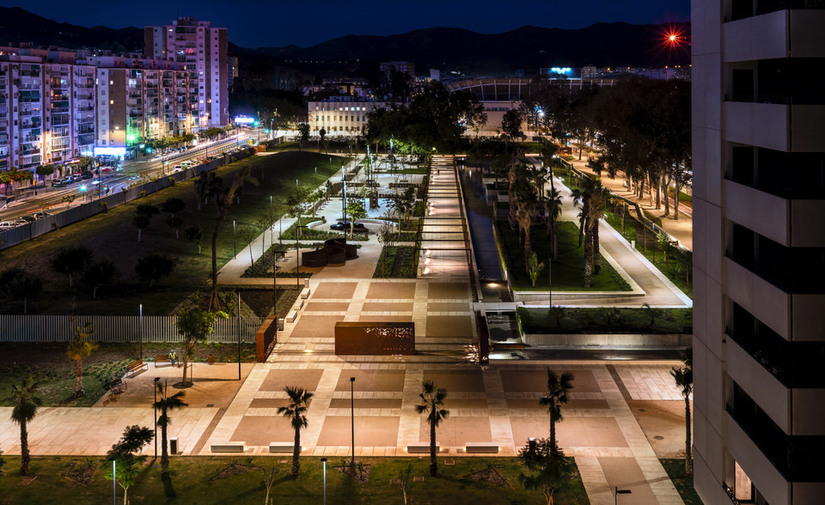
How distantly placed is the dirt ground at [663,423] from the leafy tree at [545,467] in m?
4.92

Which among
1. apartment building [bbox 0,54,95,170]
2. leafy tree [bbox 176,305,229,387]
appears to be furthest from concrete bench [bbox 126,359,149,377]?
apartment building [bbox 0,54,95,170]

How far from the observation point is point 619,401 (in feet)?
106

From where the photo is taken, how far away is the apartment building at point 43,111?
10681 cm

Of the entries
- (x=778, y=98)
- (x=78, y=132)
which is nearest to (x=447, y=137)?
(x=78, y=132)

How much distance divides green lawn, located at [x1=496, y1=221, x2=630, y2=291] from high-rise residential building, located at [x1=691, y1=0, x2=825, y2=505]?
2796 centimetres

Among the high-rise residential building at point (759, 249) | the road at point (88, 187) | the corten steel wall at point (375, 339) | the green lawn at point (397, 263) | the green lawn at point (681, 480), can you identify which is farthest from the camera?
the road at point (88, 187)

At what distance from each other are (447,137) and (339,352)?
107m

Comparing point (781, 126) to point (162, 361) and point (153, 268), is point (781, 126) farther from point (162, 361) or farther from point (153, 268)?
point (153, 268)

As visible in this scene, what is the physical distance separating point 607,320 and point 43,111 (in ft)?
313

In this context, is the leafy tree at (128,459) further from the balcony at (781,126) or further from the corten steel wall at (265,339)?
the balcony at (781,126)

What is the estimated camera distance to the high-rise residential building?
655 inches

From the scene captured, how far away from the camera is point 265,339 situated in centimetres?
3806

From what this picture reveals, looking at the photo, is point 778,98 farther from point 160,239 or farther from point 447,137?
point 447,137

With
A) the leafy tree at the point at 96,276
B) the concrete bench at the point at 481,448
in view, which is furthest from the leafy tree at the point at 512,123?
the concrete bench at the point at 481,448
